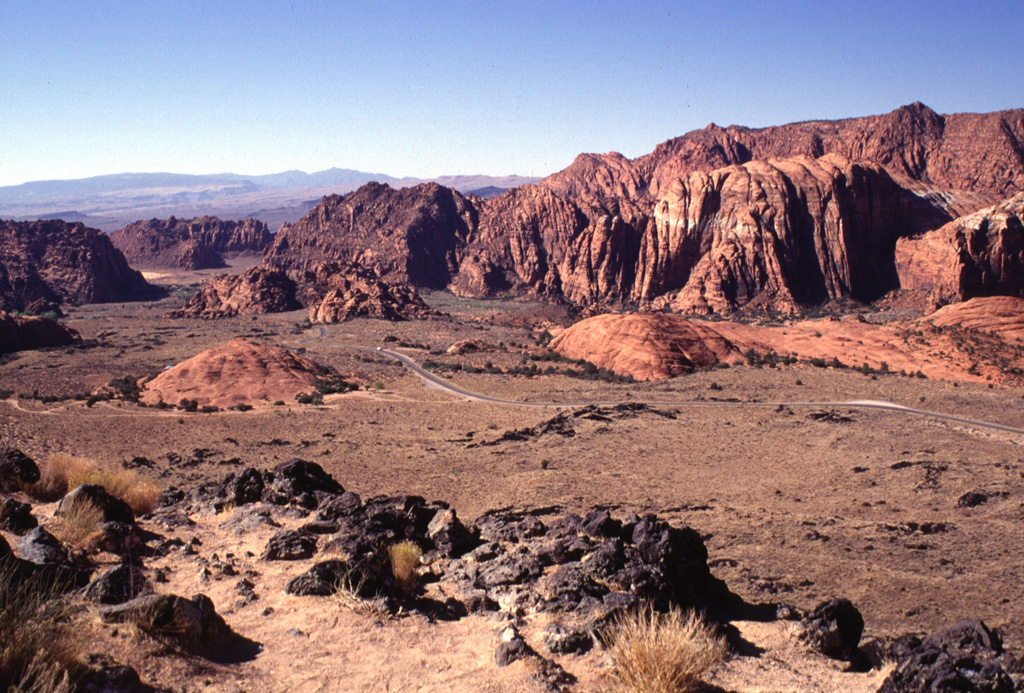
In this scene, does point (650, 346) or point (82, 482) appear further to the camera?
point (650, 346)

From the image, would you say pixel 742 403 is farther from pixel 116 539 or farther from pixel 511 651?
pixel 116 539

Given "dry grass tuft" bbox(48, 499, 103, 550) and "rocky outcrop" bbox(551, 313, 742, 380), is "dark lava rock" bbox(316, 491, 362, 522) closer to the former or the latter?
"dry grass tuft" bbox(48, 499, 103, 550)

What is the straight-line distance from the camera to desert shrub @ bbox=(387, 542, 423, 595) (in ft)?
31.6

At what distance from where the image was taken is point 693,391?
125ft

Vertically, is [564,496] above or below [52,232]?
below

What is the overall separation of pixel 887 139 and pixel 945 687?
473 ft

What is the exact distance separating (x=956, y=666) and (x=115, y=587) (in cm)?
935

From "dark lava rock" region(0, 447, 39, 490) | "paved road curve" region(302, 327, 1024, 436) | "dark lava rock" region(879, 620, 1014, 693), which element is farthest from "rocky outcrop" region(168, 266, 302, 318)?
"dark lava rock" region(879, 620, 1014, 693)

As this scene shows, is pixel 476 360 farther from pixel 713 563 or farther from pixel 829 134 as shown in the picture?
pixel 829 134

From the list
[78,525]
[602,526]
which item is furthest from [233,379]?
[602,526]

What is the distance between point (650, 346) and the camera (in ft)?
157

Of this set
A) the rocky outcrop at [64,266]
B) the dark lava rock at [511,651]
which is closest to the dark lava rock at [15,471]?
the dark lava rock at [511,651]

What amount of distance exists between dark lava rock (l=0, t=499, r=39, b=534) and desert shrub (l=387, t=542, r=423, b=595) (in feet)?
17.7

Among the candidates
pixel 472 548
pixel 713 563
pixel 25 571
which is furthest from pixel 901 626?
pixel 25 571
